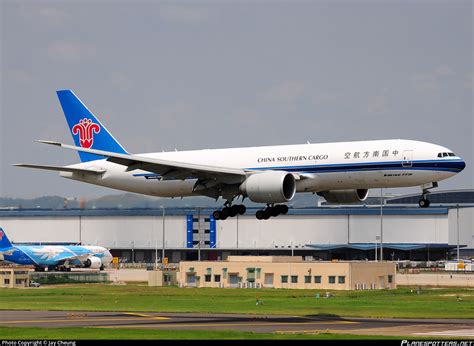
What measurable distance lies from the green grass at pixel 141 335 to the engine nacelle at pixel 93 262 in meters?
100

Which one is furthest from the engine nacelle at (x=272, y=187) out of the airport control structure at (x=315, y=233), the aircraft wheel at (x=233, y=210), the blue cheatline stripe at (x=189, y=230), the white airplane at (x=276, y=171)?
the blue cheatline stripe at (x=189, y=230)

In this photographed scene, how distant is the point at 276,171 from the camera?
260 feet

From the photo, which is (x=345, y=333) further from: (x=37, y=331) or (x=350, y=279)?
(x=350, y=279)

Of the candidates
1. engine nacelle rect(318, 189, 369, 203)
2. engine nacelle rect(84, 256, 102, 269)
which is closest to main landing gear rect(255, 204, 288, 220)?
engine nacelle rect(318, 189, 369, 203)

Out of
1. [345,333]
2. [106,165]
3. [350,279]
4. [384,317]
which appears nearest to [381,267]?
[350,279]

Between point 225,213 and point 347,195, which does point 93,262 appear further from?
point 347,195

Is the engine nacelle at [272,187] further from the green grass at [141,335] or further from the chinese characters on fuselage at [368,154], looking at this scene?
the green grass at [141,335]

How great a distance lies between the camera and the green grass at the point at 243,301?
3765 inches

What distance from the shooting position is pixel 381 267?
13400 cm

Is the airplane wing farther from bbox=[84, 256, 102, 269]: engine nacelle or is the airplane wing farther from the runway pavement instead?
bbox=[84, 256, 102, 269]: engine nacelle

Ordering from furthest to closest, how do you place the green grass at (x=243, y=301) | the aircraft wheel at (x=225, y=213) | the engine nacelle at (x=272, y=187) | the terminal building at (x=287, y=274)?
1. the terminal building at (x=287, y=274)
2. the green grass at (x=243, y=301)
3. the aircraft wheel at (x=225, y=213)
4. the engine nacelle at (x=272, y=187)

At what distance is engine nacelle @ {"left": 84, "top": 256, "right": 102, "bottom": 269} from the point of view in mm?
171875

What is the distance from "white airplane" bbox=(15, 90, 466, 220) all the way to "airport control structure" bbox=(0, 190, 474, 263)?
94.3 m

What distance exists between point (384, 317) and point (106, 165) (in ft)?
90.7
